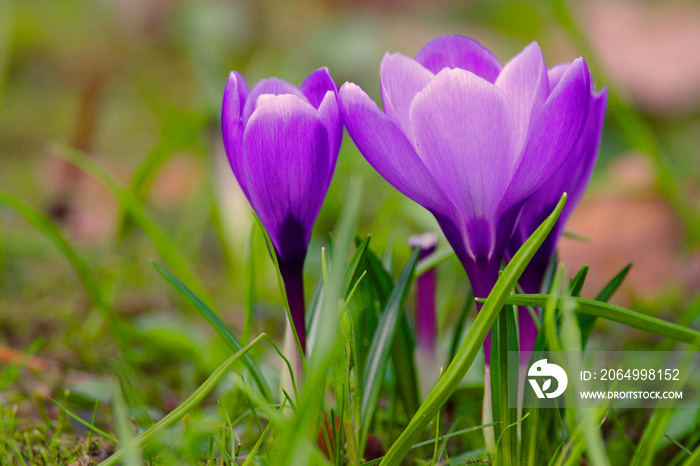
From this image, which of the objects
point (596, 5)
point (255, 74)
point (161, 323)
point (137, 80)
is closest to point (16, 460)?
point (161, 323)

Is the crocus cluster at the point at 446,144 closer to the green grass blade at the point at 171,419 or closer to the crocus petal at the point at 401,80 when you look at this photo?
the crocus petal at the point at 401,80

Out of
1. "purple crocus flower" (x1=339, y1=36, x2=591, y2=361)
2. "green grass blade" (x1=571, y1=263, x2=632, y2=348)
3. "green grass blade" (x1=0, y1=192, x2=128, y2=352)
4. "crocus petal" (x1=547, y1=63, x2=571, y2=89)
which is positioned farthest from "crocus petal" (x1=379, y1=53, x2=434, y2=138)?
"green grass blade" (x1=0, y1=192, x2=128, y2=352)

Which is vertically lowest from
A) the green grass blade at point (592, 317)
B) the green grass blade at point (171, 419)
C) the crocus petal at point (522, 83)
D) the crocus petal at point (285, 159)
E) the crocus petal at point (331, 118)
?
the green grass blade at point (171, 419)

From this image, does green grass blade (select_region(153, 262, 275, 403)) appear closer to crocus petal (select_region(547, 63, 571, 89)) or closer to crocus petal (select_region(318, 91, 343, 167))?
crocus petal (select_region(318, 91, 343, 167))

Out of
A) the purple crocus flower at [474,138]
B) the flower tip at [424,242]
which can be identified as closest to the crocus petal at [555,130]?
the purple crocus flower at [474,138]

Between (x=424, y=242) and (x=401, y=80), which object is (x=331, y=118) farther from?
(x=424, y=242)

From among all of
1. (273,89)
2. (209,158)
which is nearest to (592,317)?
(273,89)
